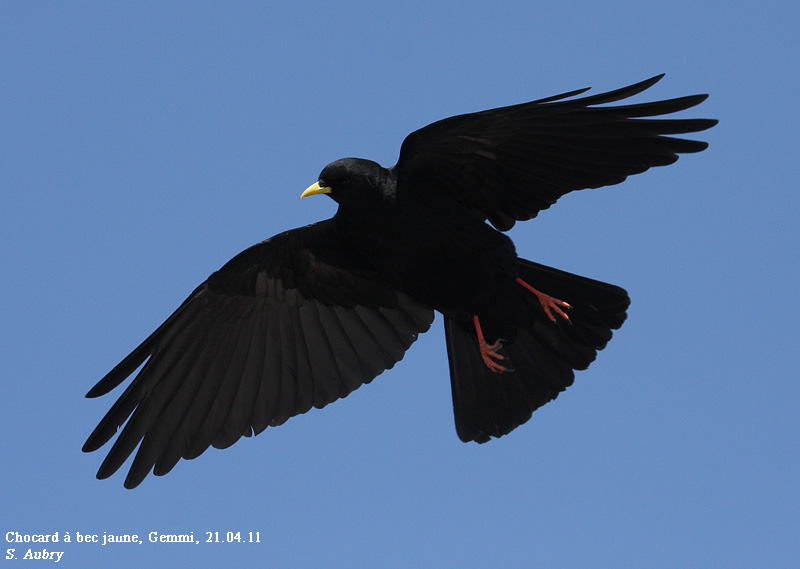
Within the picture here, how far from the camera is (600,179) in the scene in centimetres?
681

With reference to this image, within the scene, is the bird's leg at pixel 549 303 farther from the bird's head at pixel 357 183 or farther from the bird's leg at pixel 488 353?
the bird's head at pixel 357 183

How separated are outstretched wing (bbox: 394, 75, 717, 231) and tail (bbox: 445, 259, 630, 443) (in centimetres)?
71

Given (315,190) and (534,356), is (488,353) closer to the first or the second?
(534,356)

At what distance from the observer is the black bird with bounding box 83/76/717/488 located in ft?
22.4

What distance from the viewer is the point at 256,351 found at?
8766 mm

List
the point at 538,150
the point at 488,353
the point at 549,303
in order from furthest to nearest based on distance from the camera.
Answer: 1. the point at 488,353
2. the point at 549,303
3. the point at 538,150

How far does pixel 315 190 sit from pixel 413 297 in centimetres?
126

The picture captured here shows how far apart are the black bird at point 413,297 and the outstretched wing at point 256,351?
12 millimetres

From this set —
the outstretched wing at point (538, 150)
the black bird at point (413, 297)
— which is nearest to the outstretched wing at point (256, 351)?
the black bird at point (413, 297)

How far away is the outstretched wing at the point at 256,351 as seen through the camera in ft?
27.3

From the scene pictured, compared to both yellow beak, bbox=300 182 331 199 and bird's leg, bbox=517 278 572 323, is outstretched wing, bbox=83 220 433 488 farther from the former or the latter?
bird's leg, bbox=517 278 572 323

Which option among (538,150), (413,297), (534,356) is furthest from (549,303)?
(538,150)

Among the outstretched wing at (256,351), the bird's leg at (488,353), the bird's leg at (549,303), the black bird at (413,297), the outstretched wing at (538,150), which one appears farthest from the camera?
the outstretched wing at (256,351)

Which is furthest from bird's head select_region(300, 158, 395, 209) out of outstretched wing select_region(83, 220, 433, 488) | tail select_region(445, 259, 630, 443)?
tail select_region(445, 259, 630, 443)
